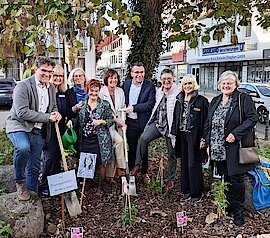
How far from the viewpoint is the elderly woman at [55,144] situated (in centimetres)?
421

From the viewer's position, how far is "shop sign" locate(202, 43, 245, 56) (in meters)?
27.4

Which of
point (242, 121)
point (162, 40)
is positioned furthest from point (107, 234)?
point (162, 40)

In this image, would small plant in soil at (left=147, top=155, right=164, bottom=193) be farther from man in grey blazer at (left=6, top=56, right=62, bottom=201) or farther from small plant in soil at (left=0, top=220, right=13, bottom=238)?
small plant in soil at (left=0, top=220, right=13, bottom=238)

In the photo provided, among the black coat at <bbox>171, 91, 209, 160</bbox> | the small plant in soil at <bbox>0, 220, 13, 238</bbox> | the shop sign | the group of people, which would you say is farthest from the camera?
the shop sign

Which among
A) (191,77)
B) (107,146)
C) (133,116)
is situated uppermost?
(191,77)

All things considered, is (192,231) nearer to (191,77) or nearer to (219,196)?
(219,196)

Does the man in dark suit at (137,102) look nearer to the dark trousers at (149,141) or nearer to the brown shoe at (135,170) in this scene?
the brown shoe at (135,170)

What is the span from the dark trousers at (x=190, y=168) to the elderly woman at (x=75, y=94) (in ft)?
4.90

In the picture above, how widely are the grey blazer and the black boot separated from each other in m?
2.49

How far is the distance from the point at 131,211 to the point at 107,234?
1.38ft

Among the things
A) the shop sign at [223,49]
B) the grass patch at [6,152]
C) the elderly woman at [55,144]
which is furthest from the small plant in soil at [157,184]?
the shop sign at [223,49]

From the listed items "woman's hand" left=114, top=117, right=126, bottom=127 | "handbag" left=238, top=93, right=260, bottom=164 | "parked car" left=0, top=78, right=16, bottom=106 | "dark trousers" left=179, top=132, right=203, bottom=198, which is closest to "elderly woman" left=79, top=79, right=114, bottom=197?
"woman's hand" left=114, top=117, right=126, bottom=127

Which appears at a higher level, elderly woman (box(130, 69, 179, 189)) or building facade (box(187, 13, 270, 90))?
building facade (box(187, 13, 270, 90))

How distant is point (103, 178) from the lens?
14.9 ft
